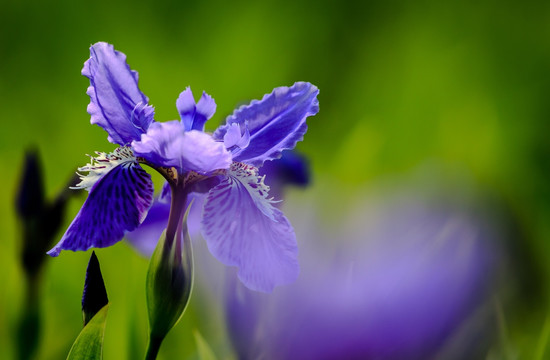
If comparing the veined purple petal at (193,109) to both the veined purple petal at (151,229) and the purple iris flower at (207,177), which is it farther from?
the veined purple petal at (151,229)

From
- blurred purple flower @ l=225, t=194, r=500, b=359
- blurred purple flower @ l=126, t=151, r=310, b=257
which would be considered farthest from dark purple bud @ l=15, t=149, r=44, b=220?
blurred purple flower @ l=225, t=194, r=500, b=359

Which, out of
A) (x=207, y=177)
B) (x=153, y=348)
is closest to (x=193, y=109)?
(x=207, y=177)

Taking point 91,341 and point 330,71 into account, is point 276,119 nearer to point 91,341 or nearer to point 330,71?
point 91,341

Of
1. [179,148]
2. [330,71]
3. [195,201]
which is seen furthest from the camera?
[330,71]

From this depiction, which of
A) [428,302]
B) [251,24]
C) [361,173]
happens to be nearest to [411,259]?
[428,302]

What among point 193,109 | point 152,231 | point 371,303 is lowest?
point 371,303

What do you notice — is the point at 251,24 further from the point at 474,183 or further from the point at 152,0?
the point at 474,183

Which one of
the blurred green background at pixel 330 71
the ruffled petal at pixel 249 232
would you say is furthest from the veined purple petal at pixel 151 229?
the blurred green background at pixel 330 71

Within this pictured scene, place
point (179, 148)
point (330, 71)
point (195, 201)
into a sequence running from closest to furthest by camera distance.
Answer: point (179, 148)
point (195, 201)
point (330, 71)
